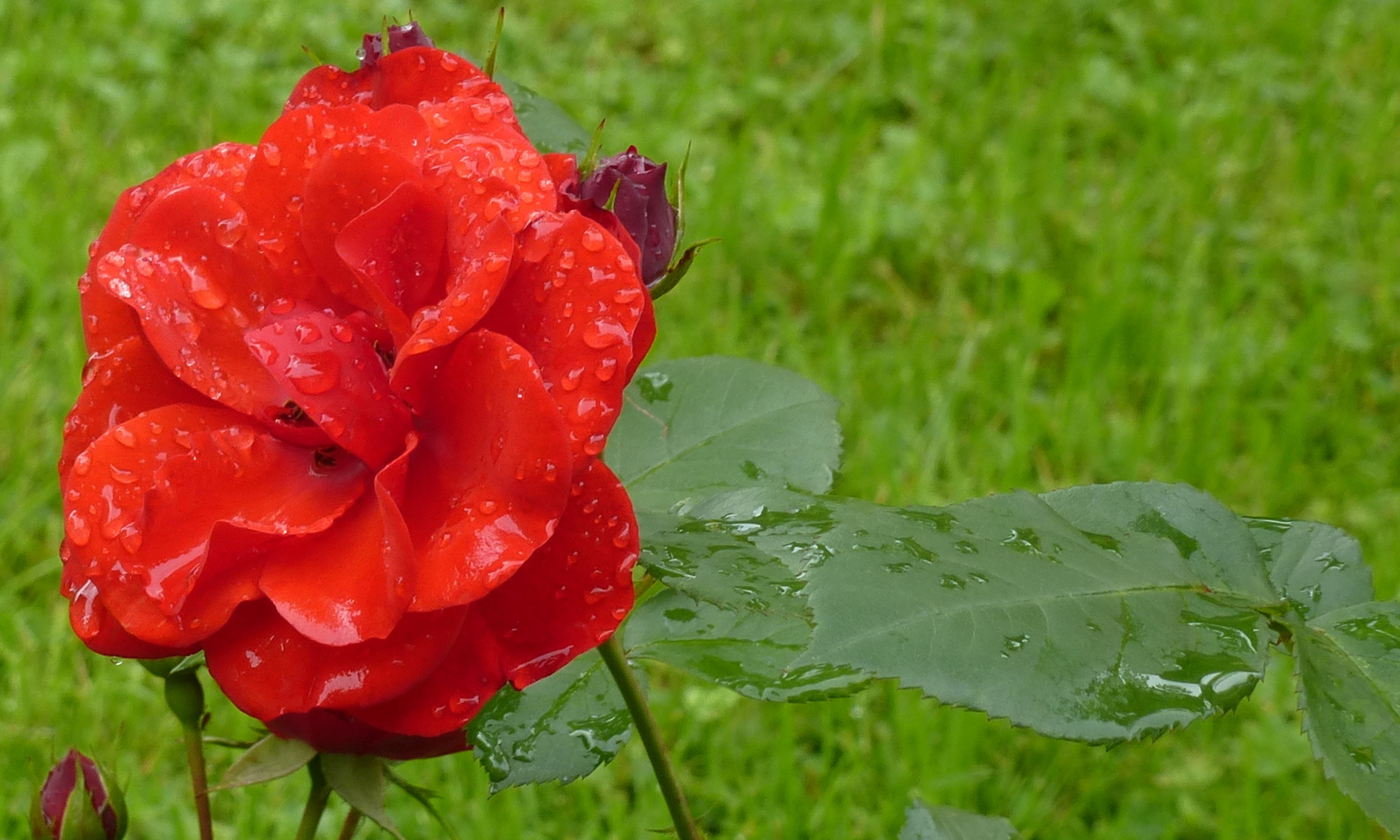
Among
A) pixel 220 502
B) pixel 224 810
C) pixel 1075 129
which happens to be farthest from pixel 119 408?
pixel 1075 129

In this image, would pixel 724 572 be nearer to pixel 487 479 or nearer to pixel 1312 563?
pixel 487 479

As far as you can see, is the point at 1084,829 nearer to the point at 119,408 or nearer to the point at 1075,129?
the point at 119,408

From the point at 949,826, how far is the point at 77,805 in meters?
0.43

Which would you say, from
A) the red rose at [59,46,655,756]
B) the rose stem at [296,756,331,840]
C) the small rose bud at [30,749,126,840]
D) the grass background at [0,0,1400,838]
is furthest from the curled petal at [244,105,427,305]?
the grass background at [0,0,1400,838]

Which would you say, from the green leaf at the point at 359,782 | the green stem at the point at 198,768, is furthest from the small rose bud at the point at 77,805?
the green leaf at the point at 359,782

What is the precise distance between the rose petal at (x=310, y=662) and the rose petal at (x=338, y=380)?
6cm

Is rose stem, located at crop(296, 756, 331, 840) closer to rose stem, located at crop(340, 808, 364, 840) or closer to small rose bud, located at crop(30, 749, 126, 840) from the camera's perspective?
rose stem, located at crop(340, 808, 364, 840)

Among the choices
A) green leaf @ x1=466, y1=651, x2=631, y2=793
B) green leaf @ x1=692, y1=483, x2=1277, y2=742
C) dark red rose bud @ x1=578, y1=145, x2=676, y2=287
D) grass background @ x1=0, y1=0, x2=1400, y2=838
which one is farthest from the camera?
grass background @ x1=0, y1=0, x2=1400, y2=838

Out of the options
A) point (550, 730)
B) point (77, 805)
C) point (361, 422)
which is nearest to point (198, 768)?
point (77, 805)

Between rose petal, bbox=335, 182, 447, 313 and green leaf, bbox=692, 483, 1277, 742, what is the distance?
0.45ft

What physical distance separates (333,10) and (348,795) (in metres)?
2.43

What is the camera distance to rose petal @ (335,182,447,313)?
494 mm

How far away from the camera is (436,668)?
0.51 meters

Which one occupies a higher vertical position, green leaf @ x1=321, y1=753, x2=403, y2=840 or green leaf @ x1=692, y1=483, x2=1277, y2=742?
green leaf @ x1=692, y1=483, x2=1277, y2=742
